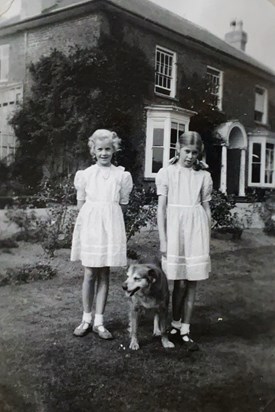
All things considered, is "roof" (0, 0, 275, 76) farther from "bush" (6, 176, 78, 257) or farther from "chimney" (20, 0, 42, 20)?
"bush" (6, 176, 78, 257)

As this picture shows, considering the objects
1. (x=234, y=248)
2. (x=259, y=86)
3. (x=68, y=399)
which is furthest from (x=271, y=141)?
(x=68, y=399)

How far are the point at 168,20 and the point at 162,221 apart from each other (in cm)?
50

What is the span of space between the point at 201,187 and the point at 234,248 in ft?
0.61

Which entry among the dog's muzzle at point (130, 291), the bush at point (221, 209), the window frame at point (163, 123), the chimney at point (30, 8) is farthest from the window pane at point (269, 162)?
the chimney at point (30, 8)

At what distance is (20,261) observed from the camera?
1.13m

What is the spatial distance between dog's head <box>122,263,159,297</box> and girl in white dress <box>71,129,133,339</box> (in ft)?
0.13

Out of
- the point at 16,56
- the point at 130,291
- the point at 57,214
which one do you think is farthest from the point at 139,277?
the point at 16,56

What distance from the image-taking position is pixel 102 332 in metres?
1.13

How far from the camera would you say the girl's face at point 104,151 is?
109 cm

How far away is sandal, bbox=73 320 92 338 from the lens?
3.71 ft

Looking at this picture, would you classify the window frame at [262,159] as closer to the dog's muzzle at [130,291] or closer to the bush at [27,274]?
the dog's muzzle at [130,291]

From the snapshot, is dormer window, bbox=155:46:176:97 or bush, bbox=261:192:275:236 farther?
bush, bbox=261:192:275:236

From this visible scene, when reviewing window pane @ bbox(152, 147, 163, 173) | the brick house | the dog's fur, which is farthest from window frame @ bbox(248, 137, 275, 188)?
the dog's fur

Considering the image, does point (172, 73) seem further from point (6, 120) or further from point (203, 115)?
point (6, 120)
